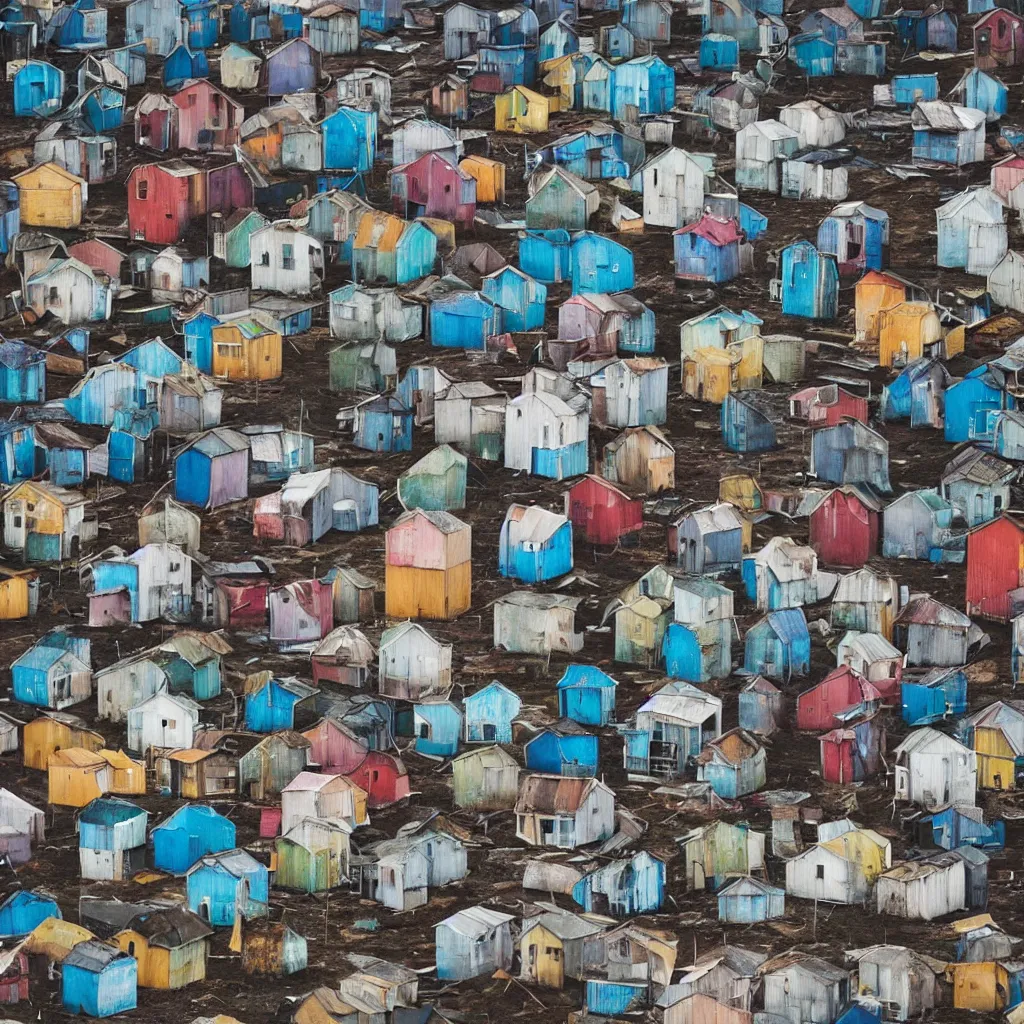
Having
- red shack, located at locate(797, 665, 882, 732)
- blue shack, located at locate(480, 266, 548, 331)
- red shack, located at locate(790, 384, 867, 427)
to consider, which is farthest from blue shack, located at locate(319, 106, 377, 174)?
red shack, located at locate(797, 665, 882, 732)

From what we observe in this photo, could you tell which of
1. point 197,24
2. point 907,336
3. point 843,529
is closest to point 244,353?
point 907,336

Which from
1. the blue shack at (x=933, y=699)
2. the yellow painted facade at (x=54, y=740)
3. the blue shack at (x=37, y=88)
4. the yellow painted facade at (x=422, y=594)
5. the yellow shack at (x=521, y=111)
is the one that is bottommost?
the blue shack at (x=37, y=88)

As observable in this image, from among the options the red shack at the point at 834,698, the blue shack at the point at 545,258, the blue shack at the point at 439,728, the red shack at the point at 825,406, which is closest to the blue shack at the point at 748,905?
the red shack at the point at 834,698

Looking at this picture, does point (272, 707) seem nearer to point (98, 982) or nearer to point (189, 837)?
point (189, 837)

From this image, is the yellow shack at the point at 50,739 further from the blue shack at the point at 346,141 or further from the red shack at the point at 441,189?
the blue shack at the point at 346,141

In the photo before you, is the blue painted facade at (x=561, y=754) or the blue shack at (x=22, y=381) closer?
the blue painted facade at (x=561, y=754)

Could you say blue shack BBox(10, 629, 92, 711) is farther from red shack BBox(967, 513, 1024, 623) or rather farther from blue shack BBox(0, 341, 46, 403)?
red shack BBox(967, 513, 1024, 623)

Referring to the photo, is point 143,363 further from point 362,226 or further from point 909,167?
point 909,167
